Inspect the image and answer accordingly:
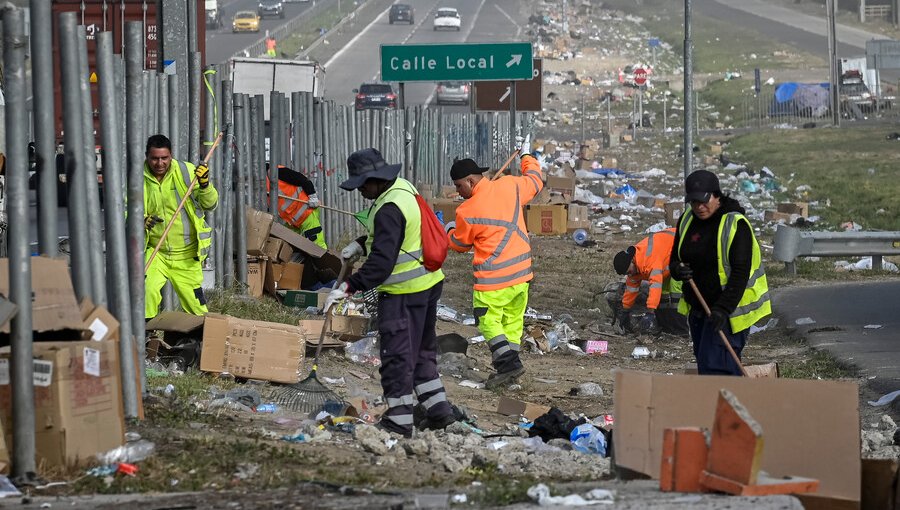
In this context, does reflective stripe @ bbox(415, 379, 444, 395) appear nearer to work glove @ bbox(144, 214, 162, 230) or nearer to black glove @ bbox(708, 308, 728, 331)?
black glove @ bbox(708, 308, 728, 331)

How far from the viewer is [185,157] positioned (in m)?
11.6

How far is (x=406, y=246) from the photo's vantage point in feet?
26.5

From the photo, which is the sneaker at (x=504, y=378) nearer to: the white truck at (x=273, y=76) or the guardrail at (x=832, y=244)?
the guardrail at (x=832, y=244)

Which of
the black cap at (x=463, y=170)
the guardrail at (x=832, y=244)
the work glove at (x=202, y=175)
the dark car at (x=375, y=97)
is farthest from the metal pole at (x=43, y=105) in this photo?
the dark car at (x=375, y=97)

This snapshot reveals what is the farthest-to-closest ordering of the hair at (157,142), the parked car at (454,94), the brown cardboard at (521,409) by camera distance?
the parked car at (454,94) → the hair at (157,142) → the brown cardboard at (521,409)

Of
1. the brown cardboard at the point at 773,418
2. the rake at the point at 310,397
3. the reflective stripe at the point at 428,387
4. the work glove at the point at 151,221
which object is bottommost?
the rake at the point at 310,397

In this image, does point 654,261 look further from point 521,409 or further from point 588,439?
point 588,439

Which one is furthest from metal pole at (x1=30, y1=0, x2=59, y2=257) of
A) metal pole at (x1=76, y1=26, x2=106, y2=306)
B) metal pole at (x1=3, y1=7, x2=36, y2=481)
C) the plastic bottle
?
the plastic bottle

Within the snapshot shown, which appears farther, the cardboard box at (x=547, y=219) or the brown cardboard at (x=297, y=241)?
the cardboard box at (x=547, y=219)

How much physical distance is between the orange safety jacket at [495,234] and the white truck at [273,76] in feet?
71.6

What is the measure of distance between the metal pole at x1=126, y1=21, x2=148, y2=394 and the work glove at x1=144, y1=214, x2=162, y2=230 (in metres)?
2.08

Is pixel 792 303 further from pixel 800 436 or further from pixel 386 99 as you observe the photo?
pixel 386 99

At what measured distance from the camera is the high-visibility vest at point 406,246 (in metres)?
8.04

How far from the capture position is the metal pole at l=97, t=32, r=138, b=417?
7055 mm
